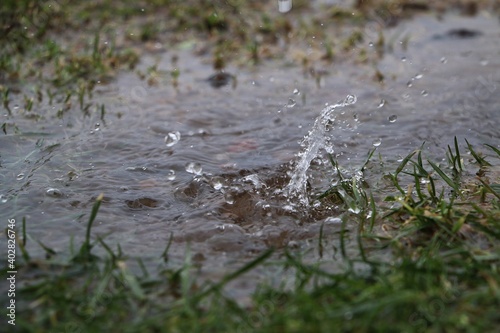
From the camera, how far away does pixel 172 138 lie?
15.4 feet

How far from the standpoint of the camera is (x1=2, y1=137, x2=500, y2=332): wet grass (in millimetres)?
2461

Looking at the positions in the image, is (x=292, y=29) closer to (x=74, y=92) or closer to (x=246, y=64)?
(x=246, y=64)

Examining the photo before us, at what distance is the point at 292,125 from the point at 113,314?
259 centimetres

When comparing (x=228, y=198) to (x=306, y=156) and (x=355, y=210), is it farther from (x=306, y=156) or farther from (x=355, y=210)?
(x=355, y=210)

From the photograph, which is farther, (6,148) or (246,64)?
(246,64)

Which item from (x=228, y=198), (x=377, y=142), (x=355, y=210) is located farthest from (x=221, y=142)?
(x=355, y=210)

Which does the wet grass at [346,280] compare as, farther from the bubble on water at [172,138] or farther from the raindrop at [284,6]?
the raindrop at [284,6]

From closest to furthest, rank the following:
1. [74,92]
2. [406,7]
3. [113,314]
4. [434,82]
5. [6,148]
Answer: [113,314], [6,148], [74,92], [434,82], [406,7]

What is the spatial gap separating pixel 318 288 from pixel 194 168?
1771 millimetres

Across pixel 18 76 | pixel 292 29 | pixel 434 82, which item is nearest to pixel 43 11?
pixel 18 76

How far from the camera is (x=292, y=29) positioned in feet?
22.6

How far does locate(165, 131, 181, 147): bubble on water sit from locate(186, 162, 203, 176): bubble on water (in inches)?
14.8

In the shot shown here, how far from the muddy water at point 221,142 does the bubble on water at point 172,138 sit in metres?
0.01

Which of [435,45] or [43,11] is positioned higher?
[43,11]
